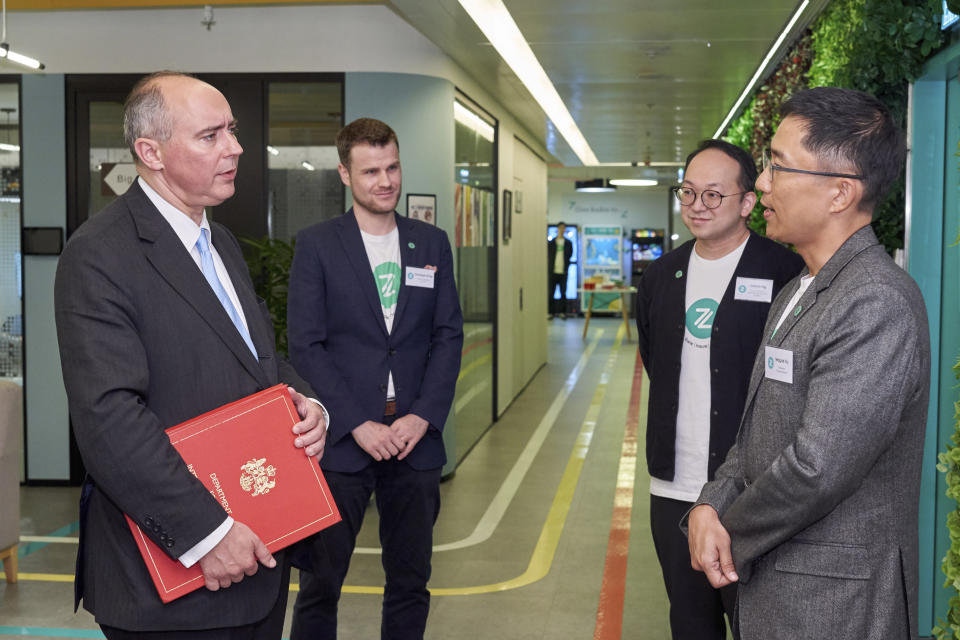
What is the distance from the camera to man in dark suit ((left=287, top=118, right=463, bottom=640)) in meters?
2.95

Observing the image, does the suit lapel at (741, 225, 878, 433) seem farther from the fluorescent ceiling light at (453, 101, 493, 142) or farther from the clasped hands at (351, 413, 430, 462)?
the fluorescent ceiling light at (453, 101, 493, 142)

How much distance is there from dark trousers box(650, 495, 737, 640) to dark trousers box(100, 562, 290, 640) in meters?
1.08

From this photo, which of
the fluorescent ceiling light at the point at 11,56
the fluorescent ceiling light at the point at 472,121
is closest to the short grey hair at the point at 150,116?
the fluorescent ceiling light at the point at 11,56

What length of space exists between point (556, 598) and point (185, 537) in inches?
114

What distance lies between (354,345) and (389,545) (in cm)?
66

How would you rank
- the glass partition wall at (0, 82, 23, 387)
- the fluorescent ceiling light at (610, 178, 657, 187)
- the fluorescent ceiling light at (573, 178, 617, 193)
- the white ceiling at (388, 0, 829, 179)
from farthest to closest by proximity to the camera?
1. the fluorescent ceiling light at (573, 178, 617, 193)
2. the fluorescent ceiling light at (610, 178, 657, 187)
3. the glass partition wall at (0, 82, 23, 387)
4. the white ceiling at (388, 0, 829, 179)

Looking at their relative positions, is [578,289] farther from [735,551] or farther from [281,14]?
[735,551]

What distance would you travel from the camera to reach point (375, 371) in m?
2.99

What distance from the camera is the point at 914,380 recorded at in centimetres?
159

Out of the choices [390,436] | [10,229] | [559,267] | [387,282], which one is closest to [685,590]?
[390,436]

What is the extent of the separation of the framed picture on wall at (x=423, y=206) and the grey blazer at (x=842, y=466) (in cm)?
462

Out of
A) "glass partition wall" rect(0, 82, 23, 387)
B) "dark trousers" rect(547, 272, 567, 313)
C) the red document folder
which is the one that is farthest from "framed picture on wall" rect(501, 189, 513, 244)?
"dark trousers" rect(547, 272, 567, 313)

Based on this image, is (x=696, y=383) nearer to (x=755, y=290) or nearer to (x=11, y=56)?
(x=755, y=290)

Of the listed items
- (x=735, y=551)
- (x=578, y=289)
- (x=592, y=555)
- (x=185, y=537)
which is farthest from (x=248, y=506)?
(x=578, y=289)
